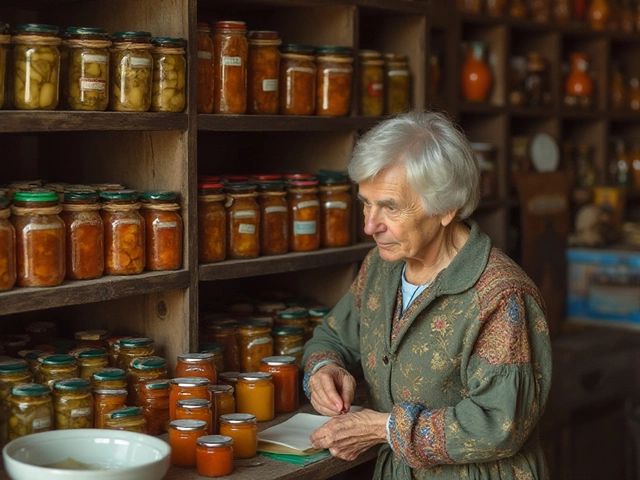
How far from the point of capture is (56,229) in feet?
5.97

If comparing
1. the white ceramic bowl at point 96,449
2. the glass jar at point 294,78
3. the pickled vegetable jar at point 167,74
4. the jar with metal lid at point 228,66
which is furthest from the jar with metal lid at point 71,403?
the glass jar at point 294,78

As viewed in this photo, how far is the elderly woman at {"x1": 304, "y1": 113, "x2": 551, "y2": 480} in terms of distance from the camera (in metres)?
1.83

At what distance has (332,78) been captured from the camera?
2445 mm

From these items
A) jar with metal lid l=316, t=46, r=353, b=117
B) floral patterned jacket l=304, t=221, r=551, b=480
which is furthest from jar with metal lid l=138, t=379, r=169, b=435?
jar with metal lid l=316, t=46, r=353, b=117

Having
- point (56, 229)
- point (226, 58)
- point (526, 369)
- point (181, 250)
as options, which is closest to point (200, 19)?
point (226, 58)

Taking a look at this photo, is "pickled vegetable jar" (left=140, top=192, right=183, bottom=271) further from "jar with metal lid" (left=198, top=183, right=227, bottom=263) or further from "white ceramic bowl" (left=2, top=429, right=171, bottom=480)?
"white ceramic bowl" (left=2, top=429, right=171, bottom=480)

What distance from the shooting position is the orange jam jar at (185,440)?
5.96 feet

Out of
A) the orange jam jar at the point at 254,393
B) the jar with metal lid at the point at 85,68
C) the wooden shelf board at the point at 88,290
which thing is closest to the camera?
the wooden shelf board at the point at 88,290

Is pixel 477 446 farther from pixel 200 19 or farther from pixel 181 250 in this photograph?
pixel 200 19

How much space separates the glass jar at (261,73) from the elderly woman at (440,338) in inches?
15.4

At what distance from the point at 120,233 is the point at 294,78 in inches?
26.4

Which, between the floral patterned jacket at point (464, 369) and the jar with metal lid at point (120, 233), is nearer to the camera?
the floral patterned jacket at point (464, 369)

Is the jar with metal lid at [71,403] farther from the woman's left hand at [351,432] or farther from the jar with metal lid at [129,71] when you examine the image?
the jar with metal lid at [129,71]

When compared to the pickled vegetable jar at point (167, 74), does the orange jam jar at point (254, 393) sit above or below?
below
